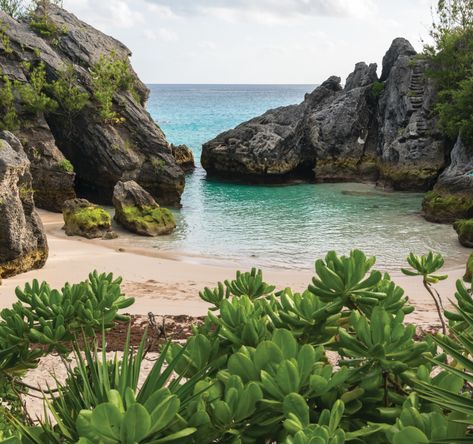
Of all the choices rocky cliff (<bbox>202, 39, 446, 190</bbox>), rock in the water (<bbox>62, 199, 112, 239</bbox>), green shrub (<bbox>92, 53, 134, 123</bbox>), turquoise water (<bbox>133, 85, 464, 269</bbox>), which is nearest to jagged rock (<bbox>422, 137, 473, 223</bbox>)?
turquoise water (<bbox>133, 85, 464, 269</bbox>)

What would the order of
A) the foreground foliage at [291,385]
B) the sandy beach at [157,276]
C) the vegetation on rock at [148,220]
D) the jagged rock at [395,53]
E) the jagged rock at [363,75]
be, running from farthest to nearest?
1. the jagged rock at [363,75]
2. the jagged rock at [395,53]
3. the vegetation on rock at [148,220]
4. the sandy beach at [157,276]
5. the foreground foliage at [291,385]

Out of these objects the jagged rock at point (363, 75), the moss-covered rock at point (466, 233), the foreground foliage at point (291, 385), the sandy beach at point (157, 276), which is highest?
the jagged rock at point (363, 75)

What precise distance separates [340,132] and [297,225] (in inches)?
567

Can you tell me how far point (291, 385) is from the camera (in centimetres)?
175

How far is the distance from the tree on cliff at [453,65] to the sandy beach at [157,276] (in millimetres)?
13898

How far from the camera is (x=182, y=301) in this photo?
11.4 meters

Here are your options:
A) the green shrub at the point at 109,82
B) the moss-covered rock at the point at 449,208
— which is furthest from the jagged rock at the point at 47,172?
the moss-covered rock at the point at 449,208

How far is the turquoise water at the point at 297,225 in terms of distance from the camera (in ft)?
60.9

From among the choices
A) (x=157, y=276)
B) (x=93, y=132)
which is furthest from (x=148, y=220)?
(x=93, y=132)

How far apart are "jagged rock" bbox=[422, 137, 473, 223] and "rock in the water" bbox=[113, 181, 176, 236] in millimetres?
10261

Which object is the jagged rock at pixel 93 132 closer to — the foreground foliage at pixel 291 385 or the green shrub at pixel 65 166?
the green shrub at pixel 65 166

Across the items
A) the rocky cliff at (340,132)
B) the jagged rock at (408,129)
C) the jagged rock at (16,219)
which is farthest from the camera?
the rocky cliff at (340,132)

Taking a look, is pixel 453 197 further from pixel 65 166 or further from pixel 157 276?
pixel 65 166

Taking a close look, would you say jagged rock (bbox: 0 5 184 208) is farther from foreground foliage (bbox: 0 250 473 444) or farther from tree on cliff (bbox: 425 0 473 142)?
foreground foliage (bbox: 0 250 473 444)
